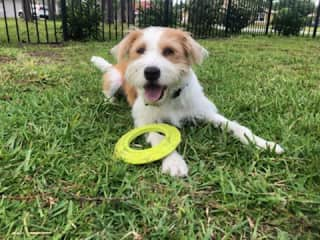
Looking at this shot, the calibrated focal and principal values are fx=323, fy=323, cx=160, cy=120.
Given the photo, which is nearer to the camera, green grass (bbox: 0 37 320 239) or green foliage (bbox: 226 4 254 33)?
green grass (bbox: 0 37 320 239)

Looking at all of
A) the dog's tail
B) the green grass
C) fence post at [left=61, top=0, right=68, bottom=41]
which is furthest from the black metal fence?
the green grass

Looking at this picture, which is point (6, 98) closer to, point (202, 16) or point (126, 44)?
point (126, 44)

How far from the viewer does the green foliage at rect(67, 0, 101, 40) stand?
8984 millimetres

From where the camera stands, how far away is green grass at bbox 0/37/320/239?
1.61 metres

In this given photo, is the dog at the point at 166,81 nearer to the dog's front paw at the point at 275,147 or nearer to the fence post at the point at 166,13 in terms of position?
the dog's front paw at the point at 275,147

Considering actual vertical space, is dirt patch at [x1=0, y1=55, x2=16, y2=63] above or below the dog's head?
below

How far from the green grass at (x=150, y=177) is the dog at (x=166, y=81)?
0.45 ft

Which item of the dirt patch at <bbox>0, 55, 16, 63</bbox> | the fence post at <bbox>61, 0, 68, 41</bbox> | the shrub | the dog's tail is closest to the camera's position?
the dog's tail

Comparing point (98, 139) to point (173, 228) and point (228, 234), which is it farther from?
point (228, 234)

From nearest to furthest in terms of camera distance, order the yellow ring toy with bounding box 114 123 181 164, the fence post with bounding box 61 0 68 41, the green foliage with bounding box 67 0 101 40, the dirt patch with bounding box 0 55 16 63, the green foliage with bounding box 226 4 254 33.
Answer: the yellow ring toy with bounding box 114 123 181 164 < the dirt patch with bounding box 0 55 16 63 < the fence post with bounding box 61 0 68 41 < the green foliage with bounding box 67 0 101 40 < the green foliage with bounding box 226 4 254 33

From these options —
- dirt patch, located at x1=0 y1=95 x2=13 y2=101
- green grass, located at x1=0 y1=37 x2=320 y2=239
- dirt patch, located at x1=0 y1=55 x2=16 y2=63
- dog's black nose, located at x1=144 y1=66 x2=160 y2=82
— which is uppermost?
dog's black nose, located at x1=144 y1=66 x2=160 y2=82

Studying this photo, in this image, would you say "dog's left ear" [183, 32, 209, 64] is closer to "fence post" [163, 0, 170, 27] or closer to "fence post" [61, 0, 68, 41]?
"fence post" [61, 0, 68, 41]

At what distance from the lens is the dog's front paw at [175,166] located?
6.74 feet

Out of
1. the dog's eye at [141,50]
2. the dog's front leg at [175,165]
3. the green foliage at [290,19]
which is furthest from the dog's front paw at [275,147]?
the green foliage at [290,19]
